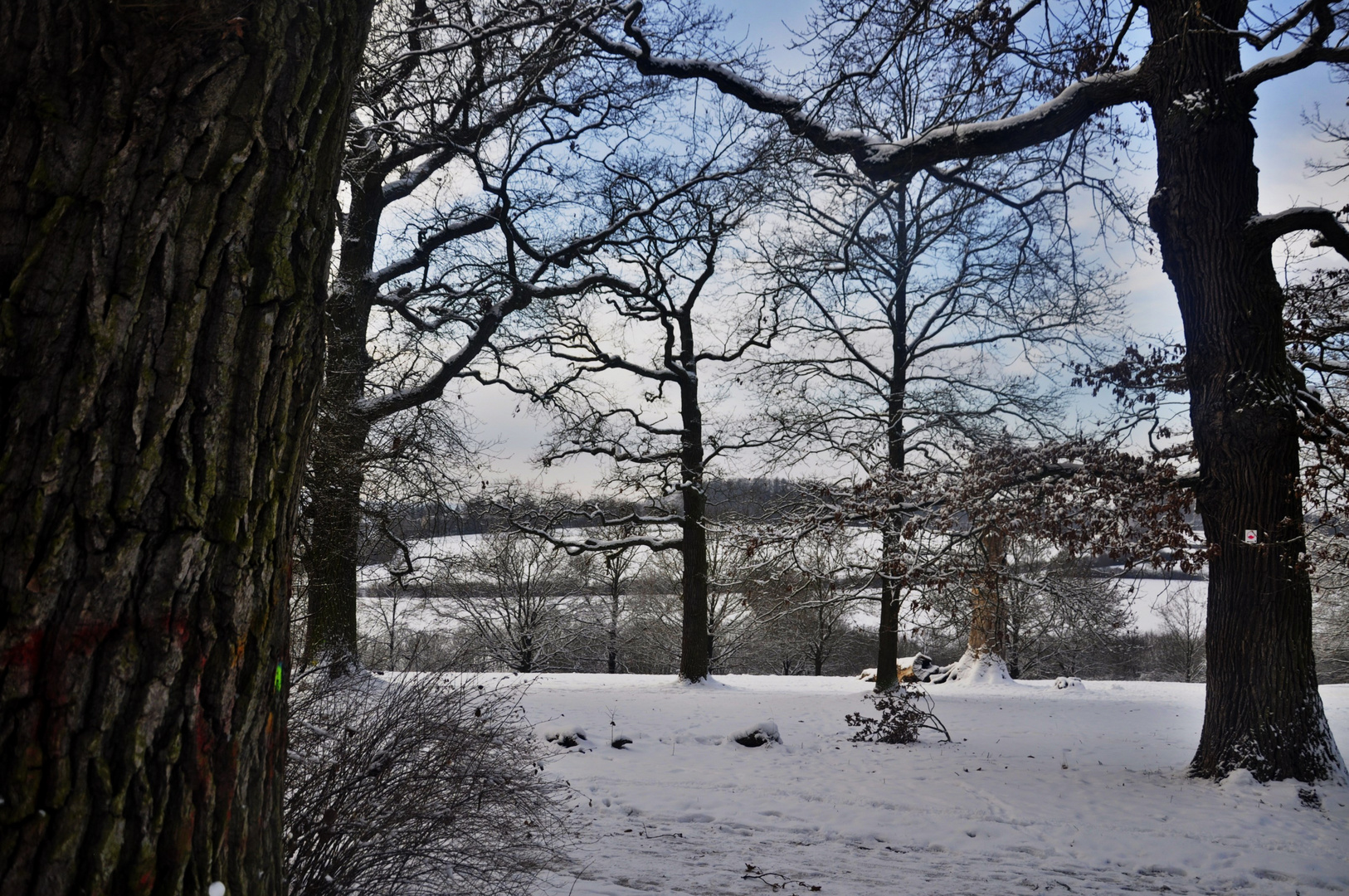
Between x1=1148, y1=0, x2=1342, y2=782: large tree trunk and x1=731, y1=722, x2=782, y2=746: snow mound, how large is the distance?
14.6ft

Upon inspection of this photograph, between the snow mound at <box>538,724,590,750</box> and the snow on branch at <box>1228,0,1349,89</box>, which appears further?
the snow mound at <box>538,724,590,750</box>

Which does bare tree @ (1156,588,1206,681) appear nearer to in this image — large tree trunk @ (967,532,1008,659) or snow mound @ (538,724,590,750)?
large tree trunk @ (967,532,1008,659)

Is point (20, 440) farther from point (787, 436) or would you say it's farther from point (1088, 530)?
point (787, 436)

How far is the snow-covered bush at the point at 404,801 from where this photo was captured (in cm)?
358

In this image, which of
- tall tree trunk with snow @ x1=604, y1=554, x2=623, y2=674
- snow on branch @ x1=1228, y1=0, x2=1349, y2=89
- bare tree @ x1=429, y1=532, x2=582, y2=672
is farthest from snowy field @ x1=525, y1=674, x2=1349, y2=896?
tall tree trunk with snow @ x1=604, y1=554, x2=623, y2=674

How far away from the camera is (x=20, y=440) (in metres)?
1.54

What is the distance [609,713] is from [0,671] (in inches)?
447

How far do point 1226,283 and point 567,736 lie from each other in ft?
27.0

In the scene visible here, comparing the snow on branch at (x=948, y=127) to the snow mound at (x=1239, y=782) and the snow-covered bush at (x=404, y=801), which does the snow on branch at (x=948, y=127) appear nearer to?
the snow-covered bush at (x=404, y=801)

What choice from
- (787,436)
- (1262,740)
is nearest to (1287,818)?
(1262,740)

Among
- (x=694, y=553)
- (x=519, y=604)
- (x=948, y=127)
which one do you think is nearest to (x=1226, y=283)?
(x=948, y=127)

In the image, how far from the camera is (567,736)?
9.43 metres

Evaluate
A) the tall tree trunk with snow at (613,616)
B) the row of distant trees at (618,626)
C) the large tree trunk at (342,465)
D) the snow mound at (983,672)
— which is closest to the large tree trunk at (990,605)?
the snow mound at (983,672)

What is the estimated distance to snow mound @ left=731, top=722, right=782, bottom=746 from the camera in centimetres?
998
